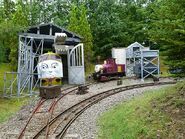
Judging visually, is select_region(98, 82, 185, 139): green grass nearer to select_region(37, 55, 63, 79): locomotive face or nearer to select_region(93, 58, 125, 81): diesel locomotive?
select_region(37, 55, 63, 79): locomotive face

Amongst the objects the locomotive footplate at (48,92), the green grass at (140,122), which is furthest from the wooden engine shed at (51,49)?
the green grass at (140,122)

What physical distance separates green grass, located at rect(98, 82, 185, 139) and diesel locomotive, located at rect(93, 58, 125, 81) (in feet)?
63.5

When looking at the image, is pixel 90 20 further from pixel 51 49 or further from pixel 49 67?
pixel 49 67

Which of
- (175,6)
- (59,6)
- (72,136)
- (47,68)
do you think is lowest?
(72,136)

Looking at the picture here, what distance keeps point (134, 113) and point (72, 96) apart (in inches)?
389

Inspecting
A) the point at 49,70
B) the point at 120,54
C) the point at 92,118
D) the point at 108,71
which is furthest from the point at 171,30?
the point at 120,54

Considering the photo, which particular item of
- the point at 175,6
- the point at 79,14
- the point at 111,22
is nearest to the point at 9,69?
the point at 79,14

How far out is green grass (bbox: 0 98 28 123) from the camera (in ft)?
60.4

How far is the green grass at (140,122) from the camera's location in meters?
11.0

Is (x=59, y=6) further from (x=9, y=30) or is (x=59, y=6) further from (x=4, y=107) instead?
(x=4, y=107)

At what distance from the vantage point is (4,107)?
20734 millimetres

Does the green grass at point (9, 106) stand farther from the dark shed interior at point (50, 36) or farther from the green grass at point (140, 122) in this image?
the dark shed interior at point (50, 36)

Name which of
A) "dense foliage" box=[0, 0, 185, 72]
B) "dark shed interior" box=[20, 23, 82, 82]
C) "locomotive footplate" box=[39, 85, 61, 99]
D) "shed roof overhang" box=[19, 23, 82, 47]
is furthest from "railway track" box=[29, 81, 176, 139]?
"dark shed interior" box=[20, 23, 82, 82]

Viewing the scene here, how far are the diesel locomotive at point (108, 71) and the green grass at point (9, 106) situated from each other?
12.8 meters
